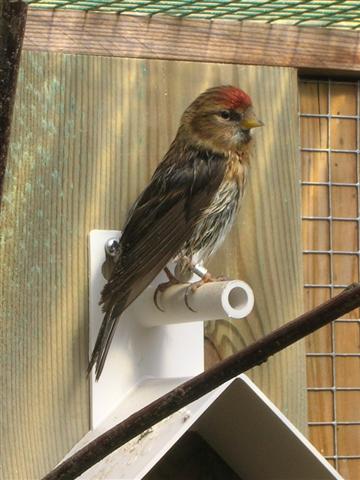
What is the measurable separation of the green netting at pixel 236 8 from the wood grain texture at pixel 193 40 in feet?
0.07

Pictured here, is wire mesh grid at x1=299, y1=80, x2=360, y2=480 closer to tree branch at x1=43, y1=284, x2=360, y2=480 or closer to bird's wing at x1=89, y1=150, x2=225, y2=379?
bird's wing at x1=89, y1=150, x2=225, y2=379

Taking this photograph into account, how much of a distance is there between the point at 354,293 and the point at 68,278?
5.59 ft

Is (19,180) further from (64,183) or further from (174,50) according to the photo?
(174,50)

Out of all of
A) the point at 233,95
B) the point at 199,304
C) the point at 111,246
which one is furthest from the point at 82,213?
the point at 233,95

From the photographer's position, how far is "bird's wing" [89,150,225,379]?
2924 mm

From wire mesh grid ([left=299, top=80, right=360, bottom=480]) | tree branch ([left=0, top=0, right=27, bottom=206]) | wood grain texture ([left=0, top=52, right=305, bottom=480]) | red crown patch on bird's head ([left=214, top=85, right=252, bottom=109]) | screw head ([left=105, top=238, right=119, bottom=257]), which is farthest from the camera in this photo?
wire mesh grid ([left=299, top=80, right=360, bottom=480])

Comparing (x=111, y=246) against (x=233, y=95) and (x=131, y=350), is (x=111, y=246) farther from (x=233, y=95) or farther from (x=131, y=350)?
(x=233, y=95)

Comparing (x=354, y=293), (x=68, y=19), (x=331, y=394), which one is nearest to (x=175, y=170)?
(x=68, y=19)

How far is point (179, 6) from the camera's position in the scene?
124 inches

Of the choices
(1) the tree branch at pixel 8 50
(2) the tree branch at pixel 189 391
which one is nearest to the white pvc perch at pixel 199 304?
(2) the tree branch at pixel 189 391

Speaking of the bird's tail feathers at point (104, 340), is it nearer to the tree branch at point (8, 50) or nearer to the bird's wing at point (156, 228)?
the bird's wing at point (156, 228)

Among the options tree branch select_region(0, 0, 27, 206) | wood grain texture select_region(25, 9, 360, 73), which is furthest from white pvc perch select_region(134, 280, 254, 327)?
tree branch select_region(0, 0, 27, 206)

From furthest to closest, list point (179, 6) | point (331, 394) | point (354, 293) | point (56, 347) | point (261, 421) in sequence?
point (331, 394) < point (179, 6) < point (56, 347) < point (261, 421) < point (354, 293)

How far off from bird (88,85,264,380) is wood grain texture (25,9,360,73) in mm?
134
